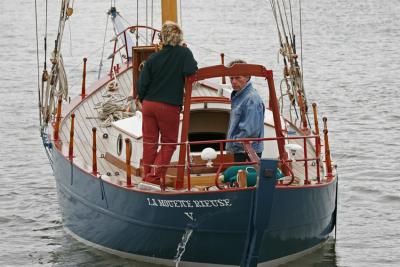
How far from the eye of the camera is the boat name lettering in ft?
49.5

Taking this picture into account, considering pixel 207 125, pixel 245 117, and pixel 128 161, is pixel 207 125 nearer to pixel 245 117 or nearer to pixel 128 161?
pixel 245 117

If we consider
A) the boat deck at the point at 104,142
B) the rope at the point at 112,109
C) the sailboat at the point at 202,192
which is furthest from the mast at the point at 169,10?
the boat deck at the point at 104,142

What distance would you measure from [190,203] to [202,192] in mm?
238

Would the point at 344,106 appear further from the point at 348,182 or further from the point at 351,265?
the point at 351,265

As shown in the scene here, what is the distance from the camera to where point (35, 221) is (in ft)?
68.0

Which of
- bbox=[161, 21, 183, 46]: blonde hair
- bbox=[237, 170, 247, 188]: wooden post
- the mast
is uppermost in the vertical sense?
the mast

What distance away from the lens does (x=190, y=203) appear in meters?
15.2

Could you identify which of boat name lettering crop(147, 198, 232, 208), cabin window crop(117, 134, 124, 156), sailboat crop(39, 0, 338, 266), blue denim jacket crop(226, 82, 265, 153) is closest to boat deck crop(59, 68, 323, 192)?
sailboat crop(39, 0, 338, 266)

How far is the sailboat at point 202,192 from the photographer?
15180mm

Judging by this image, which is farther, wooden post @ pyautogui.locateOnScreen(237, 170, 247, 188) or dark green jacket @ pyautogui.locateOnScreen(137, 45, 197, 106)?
dark green jacket @ pyautogui.locateOnScreen(137, 45, 197, 106)

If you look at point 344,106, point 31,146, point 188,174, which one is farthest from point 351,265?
point 344,106

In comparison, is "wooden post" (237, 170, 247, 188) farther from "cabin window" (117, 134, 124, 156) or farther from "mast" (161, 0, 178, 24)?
"mast" (161, 0, 178, 24)

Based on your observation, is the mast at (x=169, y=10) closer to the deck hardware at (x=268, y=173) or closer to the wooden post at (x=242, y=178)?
the wooden post at (x=242, y=178)

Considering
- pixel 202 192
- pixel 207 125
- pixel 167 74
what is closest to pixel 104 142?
pixel 207 125
